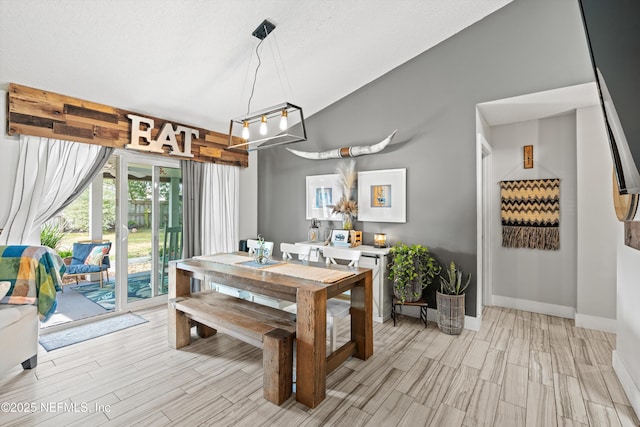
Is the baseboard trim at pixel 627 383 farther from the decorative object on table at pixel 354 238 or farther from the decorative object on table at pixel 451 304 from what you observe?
the decorative object on table at pixel 354 238

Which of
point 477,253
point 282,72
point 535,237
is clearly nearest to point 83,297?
point 282,72

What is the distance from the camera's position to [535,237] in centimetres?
359

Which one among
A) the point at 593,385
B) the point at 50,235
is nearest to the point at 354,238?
the point at 593,385

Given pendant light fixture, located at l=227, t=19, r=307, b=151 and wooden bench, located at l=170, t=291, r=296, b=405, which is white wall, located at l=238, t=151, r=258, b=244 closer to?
pendant light fixture, located at l=227, t=19, r=307, b=151

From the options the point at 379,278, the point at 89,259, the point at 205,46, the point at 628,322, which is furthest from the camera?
the point at 89,259

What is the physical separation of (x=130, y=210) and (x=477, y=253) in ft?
13.6

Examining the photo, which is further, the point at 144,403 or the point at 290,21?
the point at 290,21

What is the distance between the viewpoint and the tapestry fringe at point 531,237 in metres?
3.49

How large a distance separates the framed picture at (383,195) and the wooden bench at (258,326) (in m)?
1.90

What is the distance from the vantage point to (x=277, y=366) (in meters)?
1.94

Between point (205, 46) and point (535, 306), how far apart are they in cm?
467

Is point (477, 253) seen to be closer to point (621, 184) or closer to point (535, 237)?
point (535, 237)

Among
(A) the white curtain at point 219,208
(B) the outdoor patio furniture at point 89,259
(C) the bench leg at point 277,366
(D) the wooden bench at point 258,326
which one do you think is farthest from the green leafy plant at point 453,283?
(B) the outdoor patio furniture at point 89,259

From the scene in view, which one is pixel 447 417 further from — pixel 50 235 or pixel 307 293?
pixel 50 235
